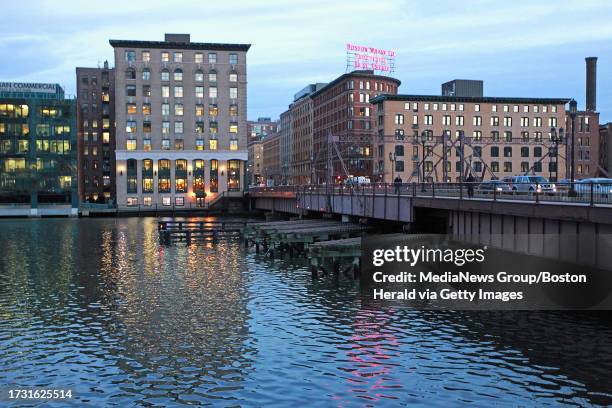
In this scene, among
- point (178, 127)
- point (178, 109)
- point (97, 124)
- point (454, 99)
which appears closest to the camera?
point (178, 109)

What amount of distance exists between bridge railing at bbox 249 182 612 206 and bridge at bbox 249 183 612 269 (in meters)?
0.07

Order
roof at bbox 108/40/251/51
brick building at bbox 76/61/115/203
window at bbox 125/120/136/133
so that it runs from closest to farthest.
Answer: roof at bbox 108/40/251/51 → window at bbox 125/120/136/133 → brick building at bbox 76/61/115/203

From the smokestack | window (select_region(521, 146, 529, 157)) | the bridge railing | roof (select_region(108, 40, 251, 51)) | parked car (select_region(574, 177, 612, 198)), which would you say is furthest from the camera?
the smokestack

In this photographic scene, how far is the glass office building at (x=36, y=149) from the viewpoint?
123562mm

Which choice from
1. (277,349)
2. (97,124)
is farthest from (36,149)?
(277,349)

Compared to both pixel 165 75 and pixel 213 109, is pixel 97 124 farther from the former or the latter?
pixel 213 109

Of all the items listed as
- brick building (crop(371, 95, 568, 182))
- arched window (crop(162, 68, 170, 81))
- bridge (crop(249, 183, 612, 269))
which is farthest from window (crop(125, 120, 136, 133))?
bridge (crop(249, 183, 612, 269))

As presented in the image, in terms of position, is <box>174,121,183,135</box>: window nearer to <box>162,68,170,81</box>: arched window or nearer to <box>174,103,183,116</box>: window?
<box>174,103,183,116</box>: window

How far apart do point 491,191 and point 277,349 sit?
18.5 metres

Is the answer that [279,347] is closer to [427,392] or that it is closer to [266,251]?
[427,392]

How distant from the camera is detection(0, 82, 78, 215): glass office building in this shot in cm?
12356

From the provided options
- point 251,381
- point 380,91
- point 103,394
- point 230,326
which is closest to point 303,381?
point 251,381

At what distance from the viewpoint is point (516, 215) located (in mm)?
30969

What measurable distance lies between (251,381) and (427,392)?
210 inches
